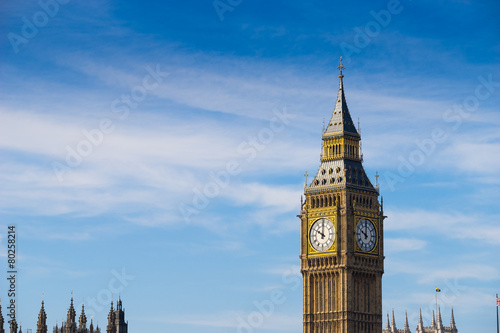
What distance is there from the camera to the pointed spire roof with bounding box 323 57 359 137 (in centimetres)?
17588

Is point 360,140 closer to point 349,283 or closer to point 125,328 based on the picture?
point 349,283

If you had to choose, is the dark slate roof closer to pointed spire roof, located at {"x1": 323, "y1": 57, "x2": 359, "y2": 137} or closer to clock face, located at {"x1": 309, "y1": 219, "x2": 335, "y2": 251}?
pointed spire roof, located at {"x1": 323, "y1": 57, "x2": 359, "y2": 137}

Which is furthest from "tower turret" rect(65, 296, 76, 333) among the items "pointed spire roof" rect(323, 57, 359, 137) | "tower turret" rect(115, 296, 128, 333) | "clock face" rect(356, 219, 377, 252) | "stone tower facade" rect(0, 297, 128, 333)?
"pointed spire roof" rect(323, 57, 359, 137)

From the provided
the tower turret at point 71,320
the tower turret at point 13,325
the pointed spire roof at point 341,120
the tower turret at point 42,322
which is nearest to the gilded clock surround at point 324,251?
the pointed spire roof at point 341,120

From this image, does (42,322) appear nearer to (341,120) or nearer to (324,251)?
(324,251)

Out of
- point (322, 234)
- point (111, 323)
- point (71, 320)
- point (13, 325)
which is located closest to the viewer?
point (13, 325)

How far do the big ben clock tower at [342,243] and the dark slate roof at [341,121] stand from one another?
147 mm

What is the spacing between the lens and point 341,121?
176250 millimetres

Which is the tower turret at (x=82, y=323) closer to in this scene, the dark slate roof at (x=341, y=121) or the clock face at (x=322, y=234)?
the clock face at (x=322, y=234)

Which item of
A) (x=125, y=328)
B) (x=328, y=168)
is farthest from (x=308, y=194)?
(x=125, y=328)

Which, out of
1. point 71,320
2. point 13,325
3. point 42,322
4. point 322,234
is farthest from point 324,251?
point 13,325

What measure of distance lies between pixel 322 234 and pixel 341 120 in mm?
17123

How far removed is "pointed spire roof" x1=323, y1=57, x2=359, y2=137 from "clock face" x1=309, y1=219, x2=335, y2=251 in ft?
43.8

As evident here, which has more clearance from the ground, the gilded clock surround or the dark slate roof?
the dark slate roof
